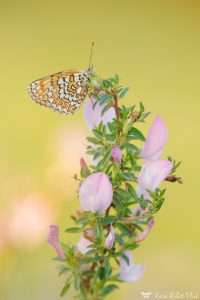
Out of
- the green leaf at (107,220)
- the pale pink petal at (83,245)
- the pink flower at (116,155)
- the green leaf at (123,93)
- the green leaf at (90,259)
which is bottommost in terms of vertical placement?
the green leaf at (90,259)

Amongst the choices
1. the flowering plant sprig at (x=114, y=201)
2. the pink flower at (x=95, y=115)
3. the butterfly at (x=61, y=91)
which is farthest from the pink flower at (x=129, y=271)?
the butterfly at (x=61, y=91)

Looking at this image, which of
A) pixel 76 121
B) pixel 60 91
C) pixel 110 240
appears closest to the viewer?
pixel 110 240

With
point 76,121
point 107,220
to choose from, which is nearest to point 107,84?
point 107,220

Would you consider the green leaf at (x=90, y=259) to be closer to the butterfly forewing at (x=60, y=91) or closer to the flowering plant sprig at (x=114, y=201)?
the flowering plant sprig at (x=114, y=201)

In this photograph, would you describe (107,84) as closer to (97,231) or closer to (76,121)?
(97,231)

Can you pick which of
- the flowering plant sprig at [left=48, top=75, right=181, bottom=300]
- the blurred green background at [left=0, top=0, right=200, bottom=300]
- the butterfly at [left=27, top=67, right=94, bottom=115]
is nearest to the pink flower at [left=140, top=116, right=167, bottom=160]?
the flowering plant sprig at [left=48, top=75, right=181, bottom=300]

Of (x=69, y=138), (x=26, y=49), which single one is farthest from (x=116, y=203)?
(x=26, y=49)

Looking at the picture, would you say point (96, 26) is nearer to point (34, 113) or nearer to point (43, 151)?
point (34, 113)
